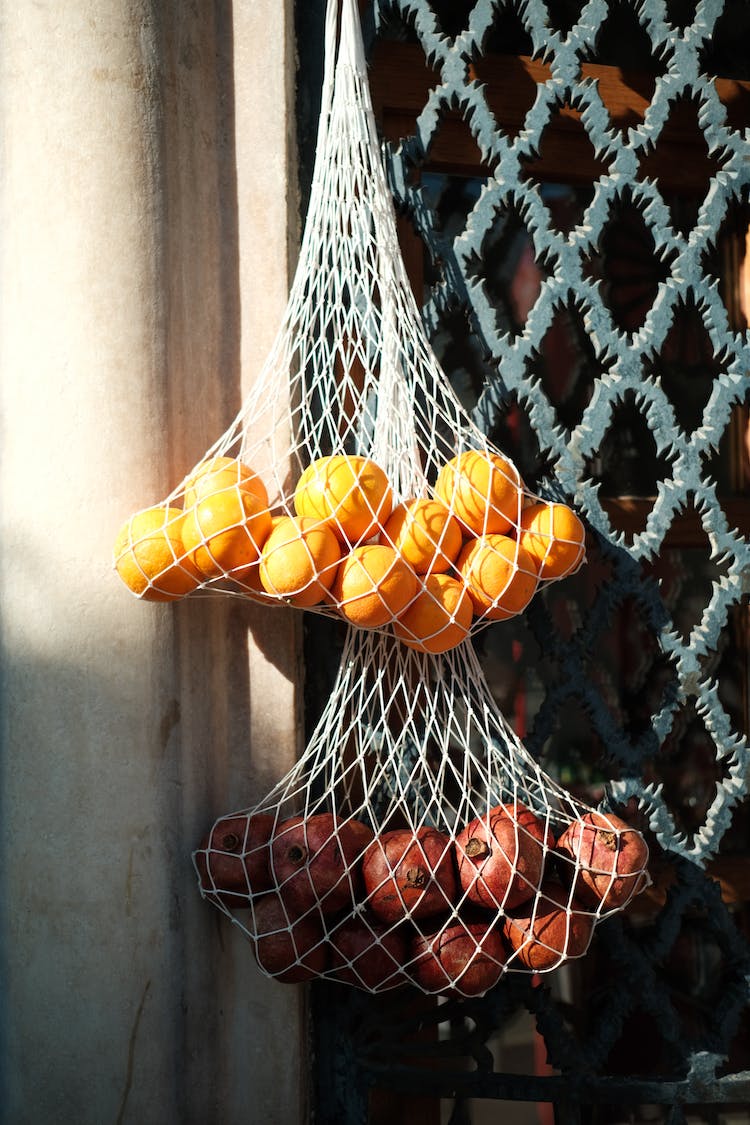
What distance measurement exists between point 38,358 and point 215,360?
0.28 meters

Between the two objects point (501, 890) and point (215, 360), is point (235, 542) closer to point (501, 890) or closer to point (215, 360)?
point (215, 360)

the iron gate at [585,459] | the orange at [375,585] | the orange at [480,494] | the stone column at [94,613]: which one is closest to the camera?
the orange at [375,585]

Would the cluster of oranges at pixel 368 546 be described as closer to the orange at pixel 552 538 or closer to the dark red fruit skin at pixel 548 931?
the orange at pixel 552 538

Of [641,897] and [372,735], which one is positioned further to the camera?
[641,897]

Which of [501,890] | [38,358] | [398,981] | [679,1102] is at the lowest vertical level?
[679,1102]

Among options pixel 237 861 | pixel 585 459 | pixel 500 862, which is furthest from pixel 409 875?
pixel 585 459

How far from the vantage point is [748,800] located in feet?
10.5

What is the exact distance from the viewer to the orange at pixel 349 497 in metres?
1.43

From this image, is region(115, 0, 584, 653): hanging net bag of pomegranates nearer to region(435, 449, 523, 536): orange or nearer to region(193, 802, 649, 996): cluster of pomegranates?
region(435, 449, 523, 536): orange

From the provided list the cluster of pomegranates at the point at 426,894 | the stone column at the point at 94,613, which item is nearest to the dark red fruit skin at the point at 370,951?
the cluster of pomegranates at the point at 426,894

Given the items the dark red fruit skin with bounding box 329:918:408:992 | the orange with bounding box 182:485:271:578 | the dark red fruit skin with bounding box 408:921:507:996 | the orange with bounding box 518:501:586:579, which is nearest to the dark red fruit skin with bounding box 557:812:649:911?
the dark red fruit skin with bounding box 408:921:507:996

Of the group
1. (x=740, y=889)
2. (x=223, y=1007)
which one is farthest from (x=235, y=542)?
(x=740, y=889)

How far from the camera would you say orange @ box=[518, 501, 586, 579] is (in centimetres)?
150

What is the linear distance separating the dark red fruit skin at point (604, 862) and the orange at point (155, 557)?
68 cm
